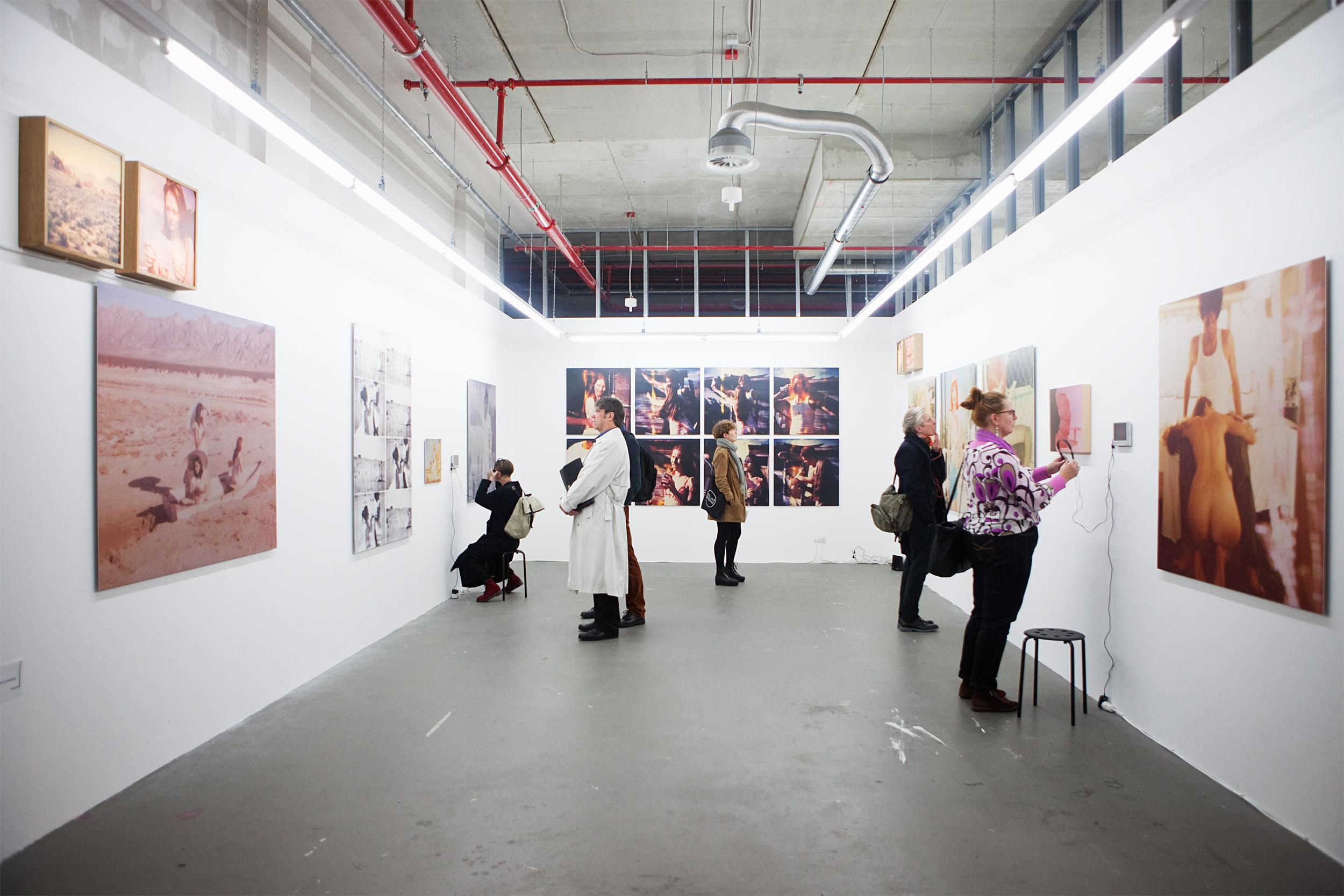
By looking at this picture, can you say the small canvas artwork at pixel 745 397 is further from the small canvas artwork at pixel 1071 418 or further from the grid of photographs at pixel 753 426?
the small canvas artwork at pixel 1071 418

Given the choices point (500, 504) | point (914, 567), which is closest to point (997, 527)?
point (914, 567)

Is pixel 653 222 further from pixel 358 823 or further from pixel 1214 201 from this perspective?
pixel 358 823

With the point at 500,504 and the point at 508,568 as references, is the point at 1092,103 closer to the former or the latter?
the point at 500,504

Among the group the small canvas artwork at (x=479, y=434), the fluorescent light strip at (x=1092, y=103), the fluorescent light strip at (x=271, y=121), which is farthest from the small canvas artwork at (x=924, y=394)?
the fluorescent light strip at (x=271, y=121)

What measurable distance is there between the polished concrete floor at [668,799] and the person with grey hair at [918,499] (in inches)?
35.9

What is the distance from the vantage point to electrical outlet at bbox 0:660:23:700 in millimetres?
2387

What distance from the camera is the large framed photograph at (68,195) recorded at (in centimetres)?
245

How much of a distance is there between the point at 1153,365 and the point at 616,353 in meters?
6.30

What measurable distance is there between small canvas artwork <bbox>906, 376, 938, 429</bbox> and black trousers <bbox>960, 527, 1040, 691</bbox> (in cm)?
327

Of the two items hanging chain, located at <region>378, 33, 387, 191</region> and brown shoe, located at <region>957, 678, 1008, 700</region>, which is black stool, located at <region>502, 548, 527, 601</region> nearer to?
hanging chain, located at <region>378, 33, 387, 191</region>

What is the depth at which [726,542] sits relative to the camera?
7.34 metres

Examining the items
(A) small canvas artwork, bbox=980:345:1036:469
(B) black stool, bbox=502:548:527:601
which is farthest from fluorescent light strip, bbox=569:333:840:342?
(A) small canvas artwork, bbox=980:345:1036:469

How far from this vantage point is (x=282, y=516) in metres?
4.04

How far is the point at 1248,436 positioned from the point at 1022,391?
7.28 feet
